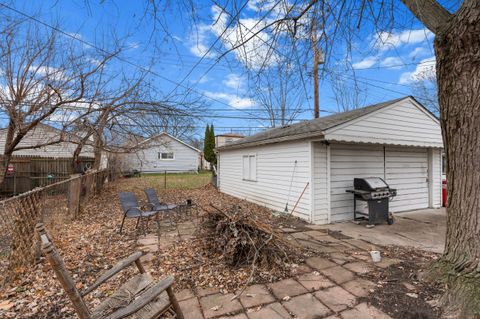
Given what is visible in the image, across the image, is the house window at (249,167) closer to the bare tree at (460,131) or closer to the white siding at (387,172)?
the white siding at (387,172)

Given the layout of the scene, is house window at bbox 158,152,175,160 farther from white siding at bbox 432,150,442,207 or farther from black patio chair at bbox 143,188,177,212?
white siding at bbox 432,150,442,207

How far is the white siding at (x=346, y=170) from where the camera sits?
6.64m

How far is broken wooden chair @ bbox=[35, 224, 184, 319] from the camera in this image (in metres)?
1.56

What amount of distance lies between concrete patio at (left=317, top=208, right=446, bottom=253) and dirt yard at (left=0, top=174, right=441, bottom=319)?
52cm

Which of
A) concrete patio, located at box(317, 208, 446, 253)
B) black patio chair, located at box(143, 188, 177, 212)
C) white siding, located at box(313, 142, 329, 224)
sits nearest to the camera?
concrete patio, located at box(317, 208, 446, 253)

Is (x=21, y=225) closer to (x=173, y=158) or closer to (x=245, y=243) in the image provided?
(x=245, y=243)

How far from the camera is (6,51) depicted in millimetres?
5133

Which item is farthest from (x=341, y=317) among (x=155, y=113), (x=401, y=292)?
(x=155, y=113)

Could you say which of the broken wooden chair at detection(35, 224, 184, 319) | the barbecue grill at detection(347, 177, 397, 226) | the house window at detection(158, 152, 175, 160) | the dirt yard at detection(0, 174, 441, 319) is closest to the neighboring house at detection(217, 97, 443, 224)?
the barbecue grill at detection(347, 177, 397, 226)

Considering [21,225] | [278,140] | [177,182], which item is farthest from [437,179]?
[177,182]

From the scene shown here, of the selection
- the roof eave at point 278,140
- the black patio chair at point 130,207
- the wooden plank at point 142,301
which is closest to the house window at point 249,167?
the roof eave at point 278,140

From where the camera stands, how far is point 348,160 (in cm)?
685

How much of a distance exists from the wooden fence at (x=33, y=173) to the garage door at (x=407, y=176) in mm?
11109

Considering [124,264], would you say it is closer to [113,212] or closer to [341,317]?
[341,317]
